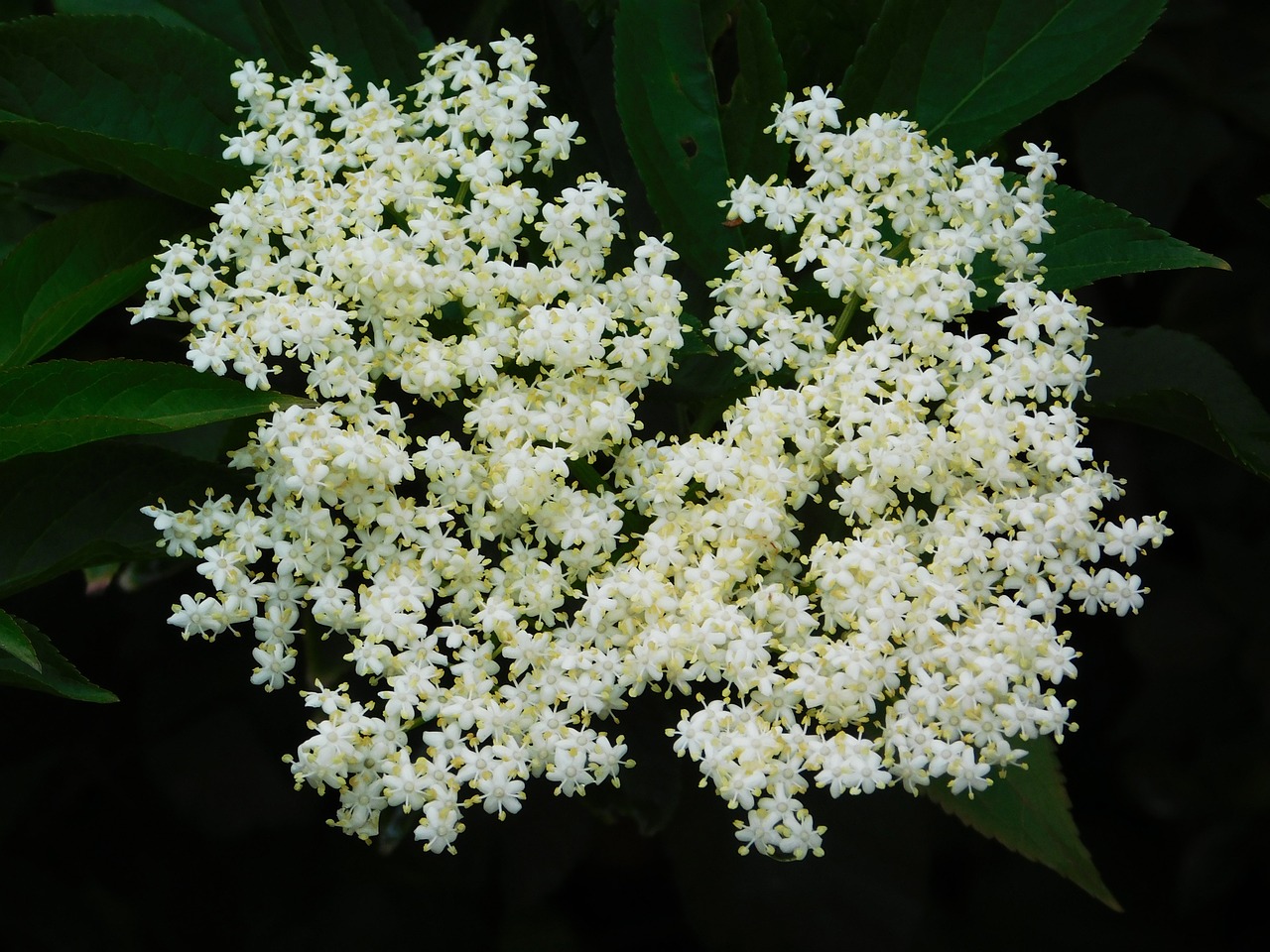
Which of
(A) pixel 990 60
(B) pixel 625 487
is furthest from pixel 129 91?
(A) pixel 990 60

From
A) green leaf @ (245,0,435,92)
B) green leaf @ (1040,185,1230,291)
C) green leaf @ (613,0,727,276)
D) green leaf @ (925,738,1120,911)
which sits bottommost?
green leaf @ (925,738,1120,911)

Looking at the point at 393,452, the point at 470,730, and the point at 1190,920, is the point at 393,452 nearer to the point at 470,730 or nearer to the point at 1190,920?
the point at 470,730

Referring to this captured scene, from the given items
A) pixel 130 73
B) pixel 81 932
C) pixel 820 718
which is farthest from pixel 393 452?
pixel 81 932

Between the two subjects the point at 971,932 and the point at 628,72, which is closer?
the point at 628,72

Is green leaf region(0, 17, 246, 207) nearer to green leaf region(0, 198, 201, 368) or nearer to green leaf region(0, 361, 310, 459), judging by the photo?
green leaf region(0, 198, 201, 368)

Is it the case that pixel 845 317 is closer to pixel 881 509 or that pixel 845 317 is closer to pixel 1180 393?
pixel 881 509

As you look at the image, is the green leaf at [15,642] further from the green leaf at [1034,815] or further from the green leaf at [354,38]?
the green leaf at [1034,815]

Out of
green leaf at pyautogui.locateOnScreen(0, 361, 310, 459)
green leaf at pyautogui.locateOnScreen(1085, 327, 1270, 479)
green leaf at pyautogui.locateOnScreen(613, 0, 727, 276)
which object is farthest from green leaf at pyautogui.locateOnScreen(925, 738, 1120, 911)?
green leaf at pyautogui.locateOnScreen(0, 361, 310, 459)
